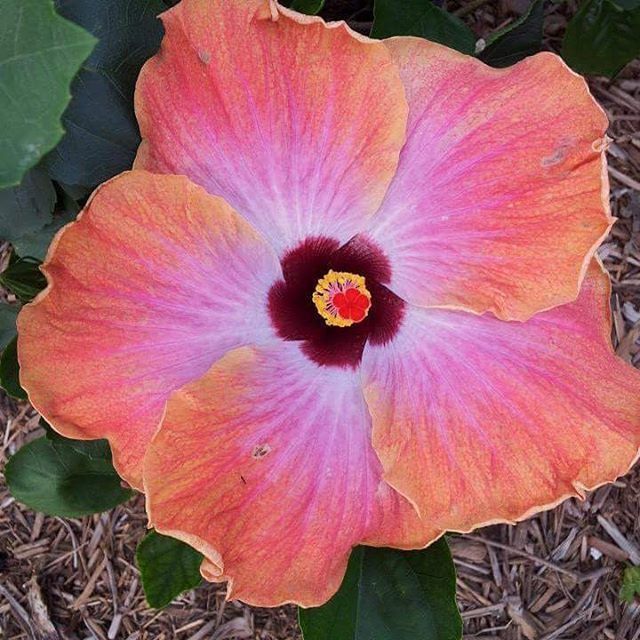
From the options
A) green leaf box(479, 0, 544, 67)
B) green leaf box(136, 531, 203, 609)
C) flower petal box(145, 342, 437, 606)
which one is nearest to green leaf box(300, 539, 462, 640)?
green leaf box(136, 531, 203, 609)

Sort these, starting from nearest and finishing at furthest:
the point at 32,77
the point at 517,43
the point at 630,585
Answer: the point at 32,77 → the point at 517,43 → the point at 630,585

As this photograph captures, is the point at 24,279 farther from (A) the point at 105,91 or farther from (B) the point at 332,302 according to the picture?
(B) the point at 332,302

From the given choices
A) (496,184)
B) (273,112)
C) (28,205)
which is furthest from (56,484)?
(496,184)

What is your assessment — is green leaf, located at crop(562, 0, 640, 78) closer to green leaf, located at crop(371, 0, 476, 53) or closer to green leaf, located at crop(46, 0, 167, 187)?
green leaf, located at crop(371, 0, 476, 53)

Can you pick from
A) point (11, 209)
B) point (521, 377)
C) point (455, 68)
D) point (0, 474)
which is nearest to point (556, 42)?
point (455, 68)

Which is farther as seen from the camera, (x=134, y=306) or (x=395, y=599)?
(x=395, y=599)

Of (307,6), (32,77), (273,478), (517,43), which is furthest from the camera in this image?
(517,43)
